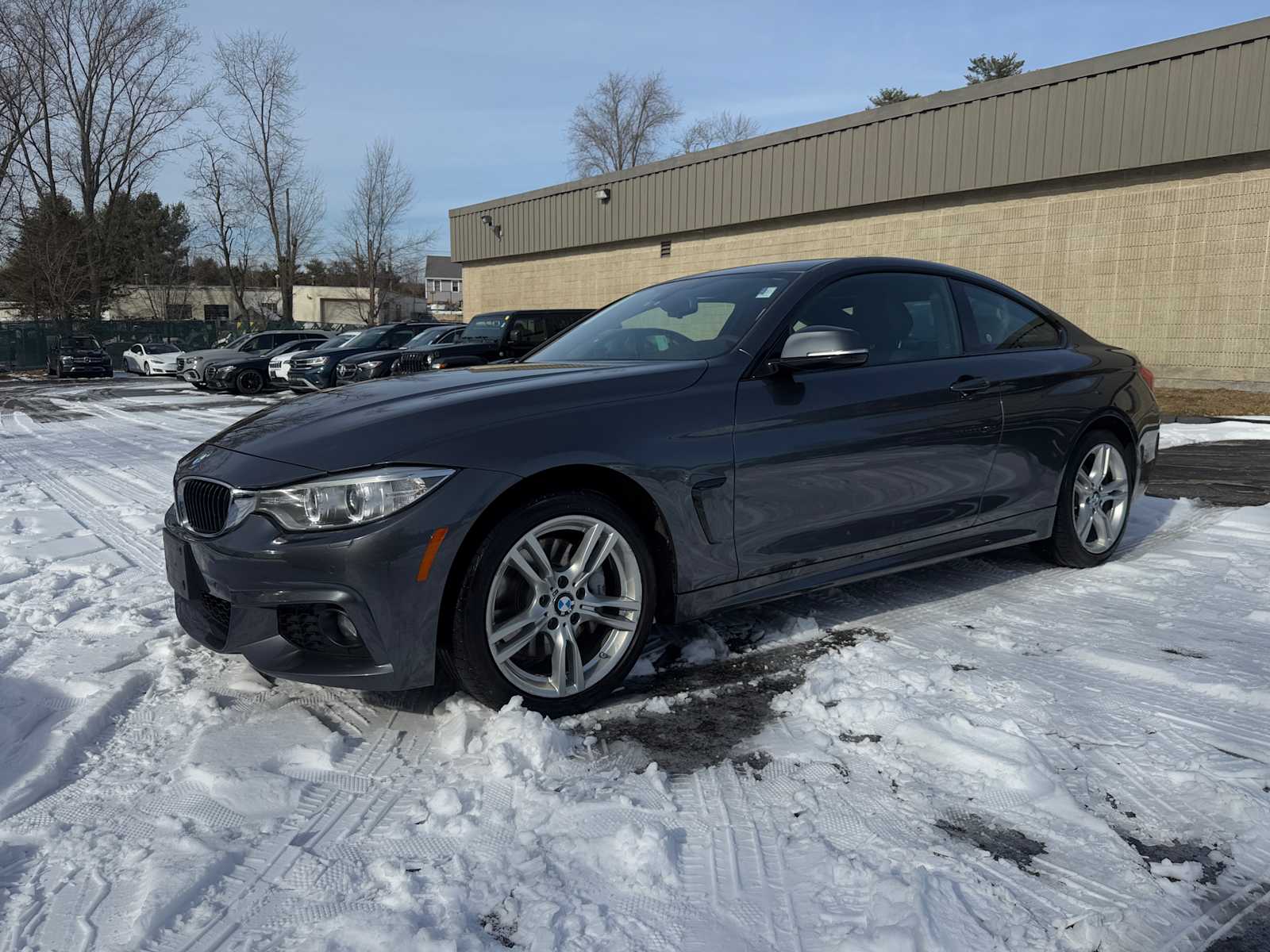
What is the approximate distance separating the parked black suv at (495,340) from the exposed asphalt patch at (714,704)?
10471 millimetres

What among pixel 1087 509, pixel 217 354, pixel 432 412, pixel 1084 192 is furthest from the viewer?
pixel 217 354

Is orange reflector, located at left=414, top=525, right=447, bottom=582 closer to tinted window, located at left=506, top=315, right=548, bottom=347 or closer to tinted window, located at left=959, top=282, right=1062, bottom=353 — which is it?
tinted window, located at left=959, top=282, right=1062, bottom=353

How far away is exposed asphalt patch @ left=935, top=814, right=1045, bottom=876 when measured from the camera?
230 cm

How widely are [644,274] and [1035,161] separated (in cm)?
1029

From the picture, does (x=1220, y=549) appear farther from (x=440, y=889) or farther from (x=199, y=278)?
(x=199, y=278)

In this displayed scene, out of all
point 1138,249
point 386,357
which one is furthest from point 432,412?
point 1138,249

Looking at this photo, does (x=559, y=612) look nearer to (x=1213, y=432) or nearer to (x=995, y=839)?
(x=995, y=839)

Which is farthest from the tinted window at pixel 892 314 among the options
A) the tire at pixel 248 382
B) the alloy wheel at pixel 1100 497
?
the tire at pixel 248 382

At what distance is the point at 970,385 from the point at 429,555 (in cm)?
257

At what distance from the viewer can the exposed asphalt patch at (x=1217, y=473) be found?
21.3 ft

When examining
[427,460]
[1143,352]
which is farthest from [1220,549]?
[1143,352]

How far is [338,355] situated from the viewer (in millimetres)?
18969

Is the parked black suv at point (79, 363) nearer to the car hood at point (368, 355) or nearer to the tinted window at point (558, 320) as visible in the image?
the car hood at point (368, 355)

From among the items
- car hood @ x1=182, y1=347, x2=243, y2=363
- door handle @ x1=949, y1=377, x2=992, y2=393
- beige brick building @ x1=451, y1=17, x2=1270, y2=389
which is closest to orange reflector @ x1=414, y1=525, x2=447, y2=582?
door handle @ x1=949, y1=377, x2=992, y2=393
